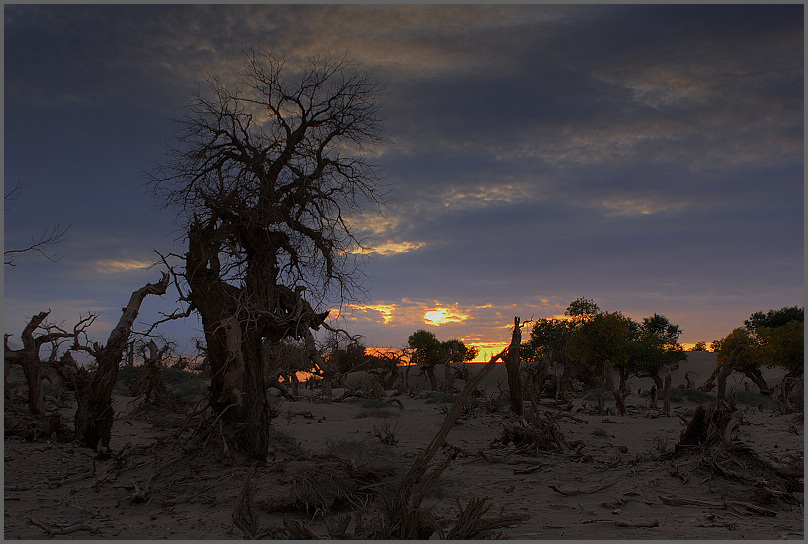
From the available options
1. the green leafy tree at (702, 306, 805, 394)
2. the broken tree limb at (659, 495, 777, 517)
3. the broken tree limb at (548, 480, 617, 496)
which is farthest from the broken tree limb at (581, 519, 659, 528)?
the green leafy tree at (702, 306, 805, 394)

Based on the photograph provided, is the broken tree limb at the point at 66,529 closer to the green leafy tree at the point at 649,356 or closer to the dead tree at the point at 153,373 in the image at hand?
the dead tree at the point at 153,373

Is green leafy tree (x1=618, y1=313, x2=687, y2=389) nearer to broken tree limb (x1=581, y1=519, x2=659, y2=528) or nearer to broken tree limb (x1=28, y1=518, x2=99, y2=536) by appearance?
broken tree limb (x1=581, y1=519, x2=659, y2=528)

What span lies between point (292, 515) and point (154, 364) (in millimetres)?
11427

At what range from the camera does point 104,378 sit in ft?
36.6

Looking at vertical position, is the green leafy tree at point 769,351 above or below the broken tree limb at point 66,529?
above

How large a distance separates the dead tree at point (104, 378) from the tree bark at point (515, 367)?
33.5 ft

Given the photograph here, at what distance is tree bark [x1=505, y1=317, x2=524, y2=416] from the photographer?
53.8 feet

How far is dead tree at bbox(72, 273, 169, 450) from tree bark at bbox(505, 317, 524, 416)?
10197 mm

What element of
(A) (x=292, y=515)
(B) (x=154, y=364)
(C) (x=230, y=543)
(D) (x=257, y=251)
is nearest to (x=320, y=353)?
(D) (x=257, y=251)

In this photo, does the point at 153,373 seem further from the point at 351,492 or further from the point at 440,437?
the point at 440,437

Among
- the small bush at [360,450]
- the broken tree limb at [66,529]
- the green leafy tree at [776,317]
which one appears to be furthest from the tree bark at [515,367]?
the green leafy tree at [776,317]

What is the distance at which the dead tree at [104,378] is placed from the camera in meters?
10.6

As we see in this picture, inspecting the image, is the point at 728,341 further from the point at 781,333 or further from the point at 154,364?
the point at 154,364

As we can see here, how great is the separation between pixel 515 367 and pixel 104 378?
11.2 metres
